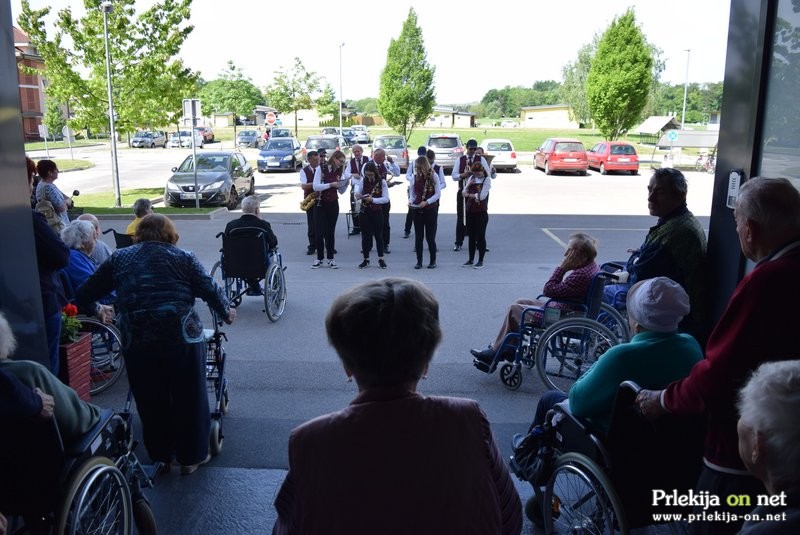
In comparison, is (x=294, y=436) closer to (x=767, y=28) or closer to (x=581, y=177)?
(x=767, y=28)

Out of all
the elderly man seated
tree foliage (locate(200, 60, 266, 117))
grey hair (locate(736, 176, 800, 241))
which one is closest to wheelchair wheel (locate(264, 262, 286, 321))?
the elderly man seated

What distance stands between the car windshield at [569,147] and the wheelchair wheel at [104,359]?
25.9m

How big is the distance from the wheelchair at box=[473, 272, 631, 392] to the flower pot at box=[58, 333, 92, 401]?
130 inches

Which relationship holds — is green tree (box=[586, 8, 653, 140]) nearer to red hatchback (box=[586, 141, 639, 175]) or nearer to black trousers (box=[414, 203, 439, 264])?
red hatchback (box=[586, 141, 639, 175])

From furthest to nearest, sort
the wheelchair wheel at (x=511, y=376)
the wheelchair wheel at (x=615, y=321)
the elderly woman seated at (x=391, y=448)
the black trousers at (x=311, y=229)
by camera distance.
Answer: the black trousers at (x=311, y=229)
the wheelchair wheel at (x=511, y=376)
the wheelchair wheel at (x=615, y=321)
the elderly woman seated at (x=391, y=448)

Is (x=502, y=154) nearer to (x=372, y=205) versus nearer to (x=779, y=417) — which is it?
(x=372, y=205)

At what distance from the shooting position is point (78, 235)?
6.19m

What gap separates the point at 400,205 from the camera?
19.1 metres

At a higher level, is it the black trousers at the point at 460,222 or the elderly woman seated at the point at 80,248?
the elderly woman seated at the point at 80,248

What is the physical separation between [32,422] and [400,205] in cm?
1653

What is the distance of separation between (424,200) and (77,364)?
6.37 m

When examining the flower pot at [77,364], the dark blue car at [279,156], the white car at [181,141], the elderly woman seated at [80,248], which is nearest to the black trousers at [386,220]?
the elderly woman seated at [80,248]

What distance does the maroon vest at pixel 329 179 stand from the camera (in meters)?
10.8

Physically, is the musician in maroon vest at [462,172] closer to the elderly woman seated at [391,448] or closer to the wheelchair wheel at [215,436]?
the wheelchair wheel at [215,436]
